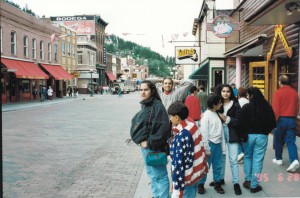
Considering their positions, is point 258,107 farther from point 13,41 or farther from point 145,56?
point 145,56

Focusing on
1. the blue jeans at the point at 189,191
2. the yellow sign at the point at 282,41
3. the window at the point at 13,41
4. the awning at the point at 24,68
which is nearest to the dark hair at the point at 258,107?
the blue jeans at the point at 189,191

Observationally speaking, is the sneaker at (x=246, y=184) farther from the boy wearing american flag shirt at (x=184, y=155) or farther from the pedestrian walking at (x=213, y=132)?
the boy wearing american flag shirt at (x=184, y=155)

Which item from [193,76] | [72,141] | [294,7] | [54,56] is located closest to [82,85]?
[54,56]

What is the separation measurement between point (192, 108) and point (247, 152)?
4999mm

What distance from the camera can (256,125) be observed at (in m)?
5.52

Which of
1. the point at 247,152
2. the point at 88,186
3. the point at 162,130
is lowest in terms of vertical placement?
the point at 88,186

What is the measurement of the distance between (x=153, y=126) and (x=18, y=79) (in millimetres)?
30028

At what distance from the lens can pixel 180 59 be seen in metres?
25.4

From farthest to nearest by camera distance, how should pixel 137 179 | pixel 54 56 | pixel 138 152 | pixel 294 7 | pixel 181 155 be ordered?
pixel 54 56 → pixel 138 152 → pixel 294 7 → pixel 137 179 → pixel 181 155

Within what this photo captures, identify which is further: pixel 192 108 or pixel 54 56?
pixel 54 56

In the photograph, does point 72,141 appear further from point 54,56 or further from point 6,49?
point 54,56

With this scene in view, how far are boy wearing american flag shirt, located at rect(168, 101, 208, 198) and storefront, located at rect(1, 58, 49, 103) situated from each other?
25.7m

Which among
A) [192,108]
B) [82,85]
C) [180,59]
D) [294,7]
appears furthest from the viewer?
[82,85]

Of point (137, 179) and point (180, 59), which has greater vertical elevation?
point (180, 59)
